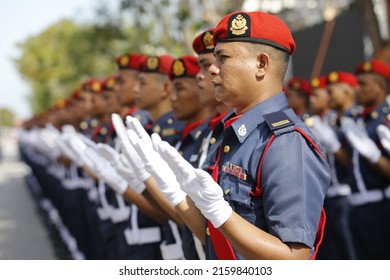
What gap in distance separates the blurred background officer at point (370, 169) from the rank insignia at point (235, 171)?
8.53ft

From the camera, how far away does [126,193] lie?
11.9ft

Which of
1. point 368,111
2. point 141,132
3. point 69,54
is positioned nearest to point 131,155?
point 141,132

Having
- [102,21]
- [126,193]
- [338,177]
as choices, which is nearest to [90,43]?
[102,21]

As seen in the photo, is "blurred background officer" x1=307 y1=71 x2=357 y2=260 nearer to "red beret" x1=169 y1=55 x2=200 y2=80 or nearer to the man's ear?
"red beret" x1=169 y1=55 x2=200 y2=80

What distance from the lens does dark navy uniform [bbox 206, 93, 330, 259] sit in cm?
201

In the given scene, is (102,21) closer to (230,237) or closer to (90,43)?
(90,43)

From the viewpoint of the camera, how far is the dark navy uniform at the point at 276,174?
2.01 m

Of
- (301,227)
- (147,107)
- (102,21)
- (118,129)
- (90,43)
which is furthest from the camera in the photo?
(90,43)

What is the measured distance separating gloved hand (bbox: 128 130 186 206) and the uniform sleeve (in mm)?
403

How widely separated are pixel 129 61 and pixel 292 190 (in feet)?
11.0

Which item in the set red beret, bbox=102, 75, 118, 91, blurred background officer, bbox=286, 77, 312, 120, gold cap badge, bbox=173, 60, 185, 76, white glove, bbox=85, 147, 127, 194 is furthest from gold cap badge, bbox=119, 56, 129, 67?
blurred background officer, bbox=286, 77, 312, 120

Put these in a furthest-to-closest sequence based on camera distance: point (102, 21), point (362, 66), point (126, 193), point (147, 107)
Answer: point (102, 21) → point (362, 66) → point (147, 107) → point (126, 193)
